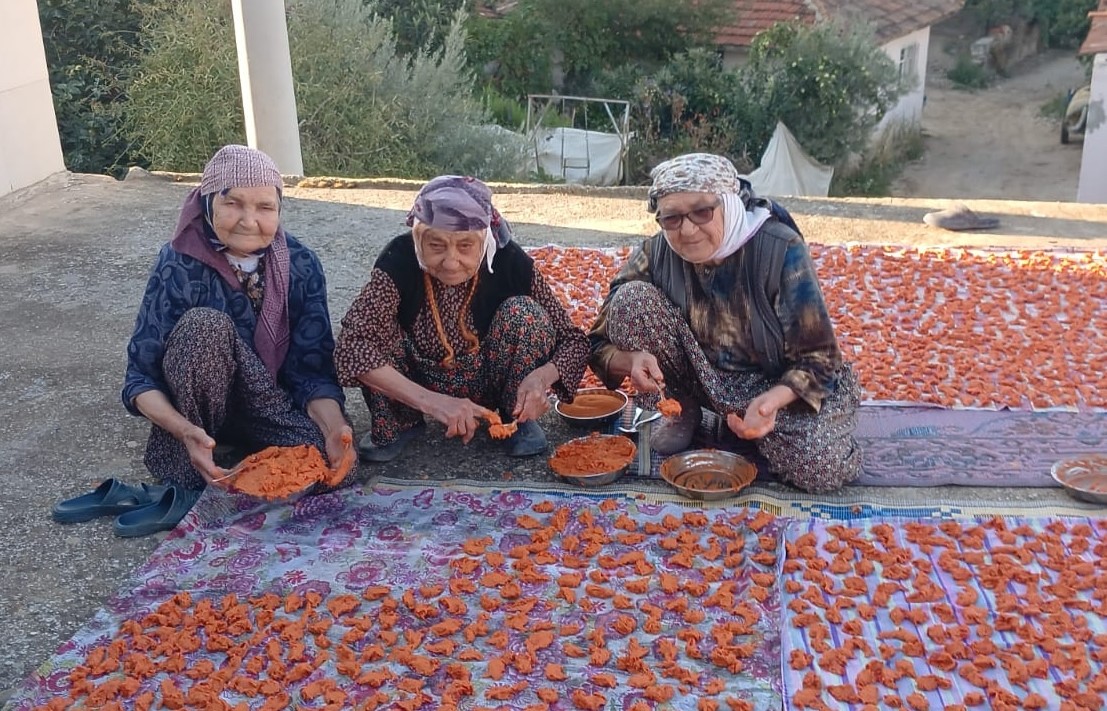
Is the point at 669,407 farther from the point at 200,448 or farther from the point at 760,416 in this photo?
the point at 200,448

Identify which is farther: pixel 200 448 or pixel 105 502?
pixel 105 502

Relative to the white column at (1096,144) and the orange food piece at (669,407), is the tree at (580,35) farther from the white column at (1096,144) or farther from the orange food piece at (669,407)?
the orange food piece at (669,407)

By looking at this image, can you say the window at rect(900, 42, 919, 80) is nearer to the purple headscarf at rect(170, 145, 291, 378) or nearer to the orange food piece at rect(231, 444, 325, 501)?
the purple headscarf at rect(170, 145, 291, 378)

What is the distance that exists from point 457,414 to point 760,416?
0.83 m

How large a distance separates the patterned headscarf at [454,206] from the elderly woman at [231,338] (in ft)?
1.38

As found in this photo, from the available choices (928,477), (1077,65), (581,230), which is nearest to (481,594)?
(928,477)

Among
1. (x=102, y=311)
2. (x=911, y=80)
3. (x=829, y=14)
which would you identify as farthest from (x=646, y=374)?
(x=911, y=80)

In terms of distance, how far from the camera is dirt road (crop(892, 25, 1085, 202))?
16047 millimetres

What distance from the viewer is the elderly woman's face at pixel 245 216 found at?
291 centimetres

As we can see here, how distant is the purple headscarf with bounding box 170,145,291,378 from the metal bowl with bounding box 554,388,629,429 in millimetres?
945

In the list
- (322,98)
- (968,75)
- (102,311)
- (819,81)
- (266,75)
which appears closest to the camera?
(102,311)

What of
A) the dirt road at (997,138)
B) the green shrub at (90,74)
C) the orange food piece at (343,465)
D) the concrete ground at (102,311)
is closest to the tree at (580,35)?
the dirt road at (997,138)

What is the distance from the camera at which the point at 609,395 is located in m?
3.62

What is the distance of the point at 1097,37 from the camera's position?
43.3ft
